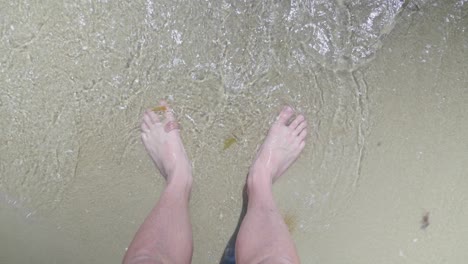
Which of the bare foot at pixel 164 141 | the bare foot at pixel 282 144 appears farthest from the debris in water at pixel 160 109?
the bare foot at pixel 282 144

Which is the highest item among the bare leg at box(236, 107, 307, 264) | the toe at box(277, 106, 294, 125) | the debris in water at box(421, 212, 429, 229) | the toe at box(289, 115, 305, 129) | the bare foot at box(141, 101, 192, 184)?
the bare foot at box(141, 101, 192, 184)

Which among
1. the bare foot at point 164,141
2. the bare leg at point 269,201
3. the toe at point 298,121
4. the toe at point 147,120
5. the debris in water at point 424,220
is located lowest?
the debris in water at point 424,220

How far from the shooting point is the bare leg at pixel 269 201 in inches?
50.7

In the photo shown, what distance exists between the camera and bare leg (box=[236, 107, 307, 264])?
129 cm

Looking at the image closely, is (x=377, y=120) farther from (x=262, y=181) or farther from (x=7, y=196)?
(x=7, y=196)

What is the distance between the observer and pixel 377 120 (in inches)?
57.9

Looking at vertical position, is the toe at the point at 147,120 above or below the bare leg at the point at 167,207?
above

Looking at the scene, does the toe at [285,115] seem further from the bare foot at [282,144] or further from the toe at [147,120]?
the toe at [147,120]

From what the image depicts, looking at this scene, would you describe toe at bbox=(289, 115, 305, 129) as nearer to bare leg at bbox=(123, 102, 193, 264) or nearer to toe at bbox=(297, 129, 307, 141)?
toe at bbox=(297, 129, 307, 141)

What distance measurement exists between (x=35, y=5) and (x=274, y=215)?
2.95 feet

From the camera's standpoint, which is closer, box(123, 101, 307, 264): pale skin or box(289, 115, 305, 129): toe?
box(123, 101, 307, 264): pale skin

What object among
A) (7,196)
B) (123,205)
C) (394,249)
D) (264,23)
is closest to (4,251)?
(7,196)

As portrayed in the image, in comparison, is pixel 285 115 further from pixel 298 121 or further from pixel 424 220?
pixel 424 220

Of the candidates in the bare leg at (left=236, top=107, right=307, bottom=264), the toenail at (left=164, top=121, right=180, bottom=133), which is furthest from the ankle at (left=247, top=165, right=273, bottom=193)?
the toenail at (left=164, top=121, right=180, bottom=133)
